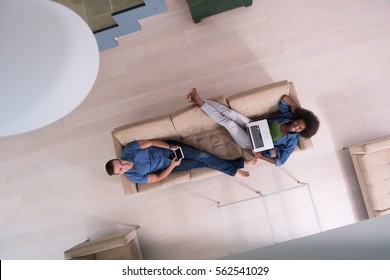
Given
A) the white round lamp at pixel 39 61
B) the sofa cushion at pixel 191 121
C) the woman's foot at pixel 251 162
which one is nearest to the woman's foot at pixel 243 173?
the woman's foot at pixel 251 162

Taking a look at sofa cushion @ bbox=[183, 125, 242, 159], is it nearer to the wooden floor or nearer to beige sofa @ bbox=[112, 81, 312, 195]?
beige sofa @ bbox=[112, 81, 312, 195]

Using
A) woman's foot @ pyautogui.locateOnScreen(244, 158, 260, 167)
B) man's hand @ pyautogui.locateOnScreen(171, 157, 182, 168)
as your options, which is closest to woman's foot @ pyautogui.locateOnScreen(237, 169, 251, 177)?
woman's foot @ pyautogui.locateOnScreen(244, 158, 260, 167)

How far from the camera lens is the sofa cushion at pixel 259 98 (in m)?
2.55

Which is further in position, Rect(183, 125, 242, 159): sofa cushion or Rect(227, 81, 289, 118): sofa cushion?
Rect(183, 125, 242, 159): sofa cushion

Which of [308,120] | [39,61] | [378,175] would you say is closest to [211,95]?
[308,120]

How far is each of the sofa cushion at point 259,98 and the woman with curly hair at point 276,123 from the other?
55 mm

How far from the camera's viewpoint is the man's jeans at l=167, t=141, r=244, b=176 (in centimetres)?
270

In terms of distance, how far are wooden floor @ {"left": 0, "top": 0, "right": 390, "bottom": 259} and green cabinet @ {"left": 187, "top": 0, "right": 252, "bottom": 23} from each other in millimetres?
108

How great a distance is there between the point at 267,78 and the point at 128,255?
227cm

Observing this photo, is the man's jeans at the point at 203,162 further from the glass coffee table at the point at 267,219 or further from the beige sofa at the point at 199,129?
the glass coffee table at the point at 267,219

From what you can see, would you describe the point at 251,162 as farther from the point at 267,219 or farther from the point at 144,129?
the point at 144,129

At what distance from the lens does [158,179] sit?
2.62 m

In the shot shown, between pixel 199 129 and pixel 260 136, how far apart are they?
577 millimetres

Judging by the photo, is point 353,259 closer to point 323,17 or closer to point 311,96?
point 311,96
